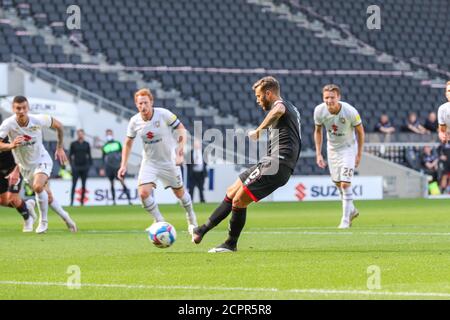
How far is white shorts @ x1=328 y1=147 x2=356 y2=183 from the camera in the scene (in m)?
17.5

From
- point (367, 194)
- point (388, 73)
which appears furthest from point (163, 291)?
point (388, 73)

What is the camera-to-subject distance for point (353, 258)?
444 inches

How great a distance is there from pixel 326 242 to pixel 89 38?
78.7 ft

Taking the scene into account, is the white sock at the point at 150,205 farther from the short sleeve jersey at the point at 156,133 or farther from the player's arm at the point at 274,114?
the player's arm at the point at 274,114

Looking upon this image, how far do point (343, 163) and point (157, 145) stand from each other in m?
3.33

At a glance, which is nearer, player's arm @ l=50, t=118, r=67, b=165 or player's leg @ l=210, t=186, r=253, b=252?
player's leg @ l=210, t=186, r=253, b=252

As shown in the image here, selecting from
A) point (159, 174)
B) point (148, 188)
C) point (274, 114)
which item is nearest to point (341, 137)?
point (159, 174)

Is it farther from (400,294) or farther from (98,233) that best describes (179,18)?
(400,294)

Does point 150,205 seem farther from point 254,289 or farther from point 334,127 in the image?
point 254,289

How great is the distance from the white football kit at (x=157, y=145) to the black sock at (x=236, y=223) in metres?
3.62

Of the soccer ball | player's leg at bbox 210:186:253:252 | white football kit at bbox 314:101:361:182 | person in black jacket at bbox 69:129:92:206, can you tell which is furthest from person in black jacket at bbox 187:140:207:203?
player's leg at bbox 210:186:253:252

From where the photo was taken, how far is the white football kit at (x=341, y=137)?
17.2 meters

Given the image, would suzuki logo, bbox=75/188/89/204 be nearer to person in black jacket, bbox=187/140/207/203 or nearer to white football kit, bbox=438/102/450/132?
person in black jacket, bbox=187/140/207/203

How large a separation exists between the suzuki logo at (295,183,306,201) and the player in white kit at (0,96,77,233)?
51.4 feet
